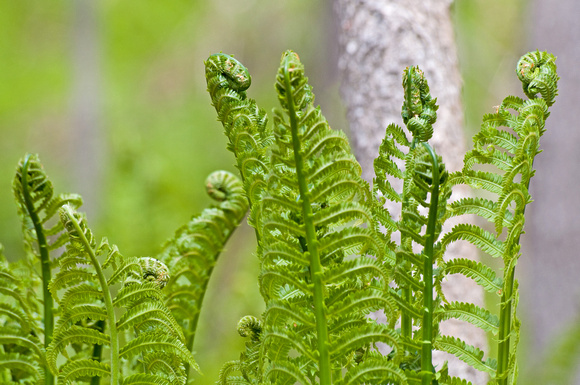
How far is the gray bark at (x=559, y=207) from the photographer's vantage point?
2402 mm

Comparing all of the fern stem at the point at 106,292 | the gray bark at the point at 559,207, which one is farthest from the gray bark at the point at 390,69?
the gray bark at the point at 559,207

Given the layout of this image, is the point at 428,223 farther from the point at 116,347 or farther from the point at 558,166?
the point at 558,166

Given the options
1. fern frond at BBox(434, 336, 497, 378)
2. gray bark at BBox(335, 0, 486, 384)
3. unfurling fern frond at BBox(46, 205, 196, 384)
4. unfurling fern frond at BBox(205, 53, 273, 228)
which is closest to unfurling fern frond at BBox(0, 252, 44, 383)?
unfurling fern frond at BBox(46, 205, 196, 384)

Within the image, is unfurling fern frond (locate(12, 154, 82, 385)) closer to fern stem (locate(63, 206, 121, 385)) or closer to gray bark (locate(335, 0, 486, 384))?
fern stem (locate(63, 206, 121, 385))

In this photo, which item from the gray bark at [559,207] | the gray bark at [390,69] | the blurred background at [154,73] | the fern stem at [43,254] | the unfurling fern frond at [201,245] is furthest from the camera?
the blurred background at [154,73]

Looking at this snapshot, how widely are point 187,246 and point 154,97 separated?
8.36 metres

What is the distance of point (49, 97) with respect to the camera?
8008 mm

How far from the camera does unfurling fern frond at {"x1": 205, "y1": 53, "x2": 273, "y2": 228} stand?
50cm

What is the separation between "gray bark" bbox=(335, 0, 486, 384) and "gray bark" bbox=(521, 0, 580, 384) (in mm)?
1453

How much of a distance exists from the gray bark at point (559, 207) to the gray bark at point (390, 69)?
1453 mm

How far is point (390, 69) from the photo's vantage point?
110 cm

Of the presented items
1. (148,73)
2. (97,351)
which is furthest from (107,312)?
(148,73)

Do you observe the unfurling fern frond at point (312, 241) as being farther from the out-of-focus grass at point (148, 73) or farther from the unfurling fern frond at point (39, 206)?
the out-of-focus grass at point (148, 73)

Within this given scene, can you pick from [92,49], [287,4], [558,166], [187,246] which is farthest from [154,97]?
[187,246]
